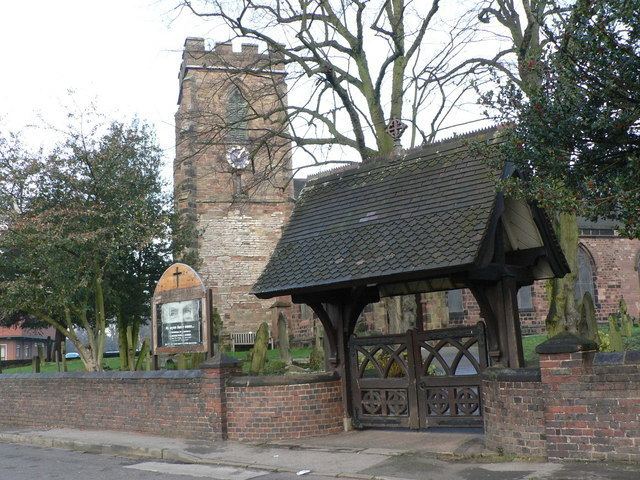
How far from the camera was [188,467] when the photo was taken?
32.3ft

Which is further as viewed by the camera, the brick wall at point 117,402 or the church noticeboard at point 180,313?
the church noticeboard at point 180,313

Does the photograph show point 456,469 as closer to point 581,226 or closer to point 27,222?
point 27,222

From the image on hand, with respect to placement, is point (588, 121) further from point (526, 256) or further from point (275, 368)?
point (275, 368)

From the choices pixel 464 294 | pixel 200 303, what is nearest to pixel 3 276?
pixel 200 303

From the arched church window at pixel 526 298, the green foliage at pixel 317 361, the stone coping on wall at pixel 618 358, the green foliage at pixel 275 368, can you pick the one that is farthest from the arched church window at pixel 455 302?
the stone coping on wall at pixel 618 358

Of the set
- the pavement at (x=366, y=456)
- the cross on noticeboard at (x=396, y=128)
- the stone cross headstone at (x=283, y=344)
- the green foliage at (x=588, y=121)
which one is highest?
the cross on noticeboard at (x=396, y=128)

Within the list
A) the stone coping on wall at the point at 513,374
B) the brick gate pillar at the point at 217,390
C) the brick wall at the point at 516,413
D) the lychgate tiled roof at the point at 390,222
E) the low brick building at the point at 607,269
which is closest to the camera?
the brick wall at the point at 516,413

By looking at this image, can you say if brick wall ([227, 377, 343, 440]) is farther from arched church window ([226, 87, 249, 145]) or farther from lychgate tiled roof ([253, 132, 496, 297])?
arched church window ([226, 87, 249, 145])

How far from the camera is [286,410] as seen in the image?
37.1ft

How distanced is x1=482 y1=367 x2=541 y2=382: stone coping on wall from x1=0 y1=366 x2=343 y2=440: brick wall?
325 cm

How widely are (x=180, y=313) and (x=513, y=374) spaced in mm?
6919

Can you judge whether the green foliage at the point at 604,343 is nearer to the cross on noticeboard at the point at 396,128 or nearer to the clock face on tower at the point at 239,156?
the cross on noticeboard at the point at 396,128

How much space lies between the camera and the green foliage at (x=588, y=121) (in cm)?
728

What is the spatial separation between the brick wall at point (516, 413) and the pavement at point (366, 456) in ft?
0.68
